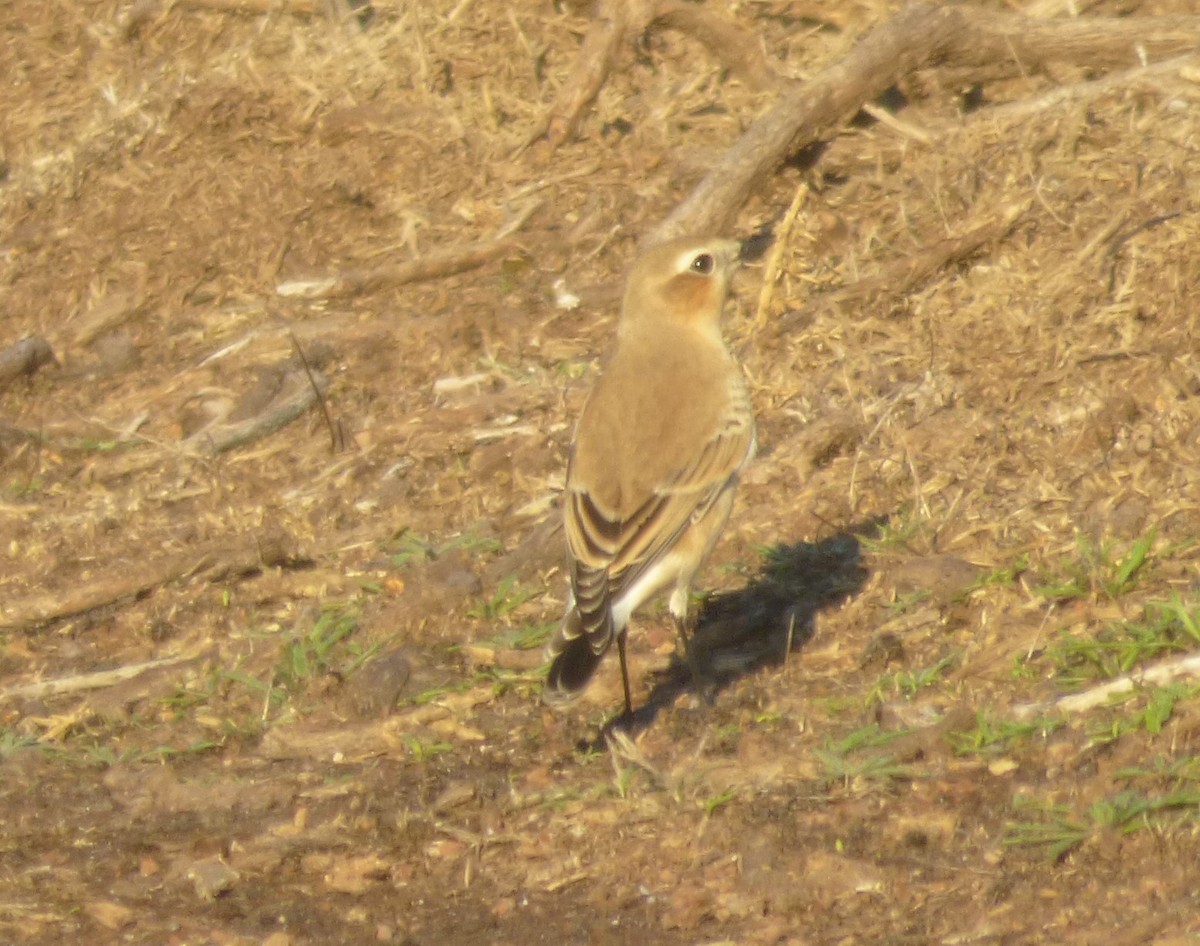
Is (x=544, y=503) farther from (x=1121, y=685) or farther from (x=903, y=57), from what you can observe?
(x=903, y=57)

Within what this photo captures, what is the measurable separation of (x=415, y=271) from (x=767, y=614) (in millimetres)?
4014

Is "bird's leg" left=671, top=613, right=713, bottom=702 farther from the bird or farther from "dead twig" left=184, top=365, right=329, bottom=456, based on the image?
"dead twig" left=184, top=365, right=329, bottom=456

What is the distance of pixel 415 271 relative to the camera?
35.2 feet

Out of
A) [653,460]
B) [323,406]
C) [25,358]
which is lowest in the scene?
[25,358]

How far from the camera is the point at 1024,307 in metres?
8.77

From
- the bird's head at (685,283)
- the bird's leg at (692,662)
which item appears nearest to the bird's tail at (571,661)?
the bird's leg at (692,662)

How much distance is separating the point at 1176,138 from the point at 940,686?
4171 mm

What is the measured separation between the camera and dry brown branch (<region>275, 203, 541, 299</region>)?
1073 cm

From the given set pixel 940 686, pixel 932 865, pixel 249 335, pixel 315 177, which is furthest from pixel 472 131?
pixel 932 865

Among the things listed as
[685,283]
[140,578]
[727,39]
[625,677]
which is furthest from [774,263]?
[140,578]

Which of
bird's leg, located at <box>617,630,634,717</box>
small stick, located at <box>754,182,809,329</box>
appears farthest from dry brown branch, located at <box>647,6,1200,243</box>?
bird's leg, located at <box>617,630,634,717</box>

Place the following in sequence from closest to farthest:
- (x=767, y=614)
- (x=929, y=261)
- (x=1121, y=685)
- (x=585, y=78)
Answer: (x=1121, y=685) → (x=767, y=614) → (x=929, y=261) → (x=585, y=78)

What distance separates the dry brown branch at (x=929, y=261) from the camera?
9.21m

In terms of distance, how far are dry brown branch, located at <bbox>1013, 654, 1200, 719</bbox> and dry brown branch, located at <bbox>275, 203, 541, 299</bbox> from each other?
542cm
